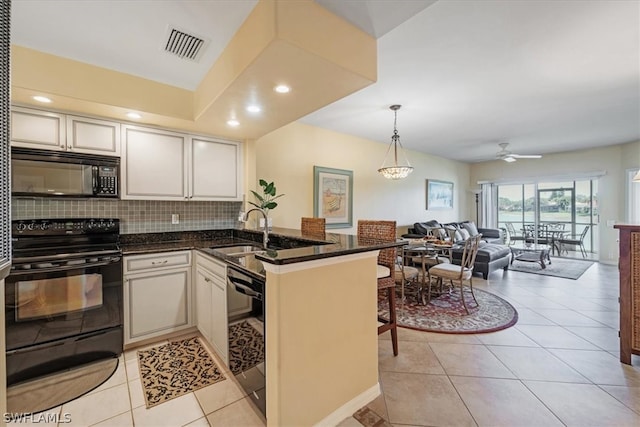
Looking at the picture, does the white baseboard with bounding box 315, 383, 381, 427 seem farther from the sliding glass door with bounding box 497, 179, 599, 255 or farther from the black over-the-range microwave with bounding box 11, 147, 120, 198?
the sliding glass door with bounding box 497, 179, 599, 255

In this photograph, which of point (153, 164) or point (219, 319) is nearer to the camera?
point (219, 319)

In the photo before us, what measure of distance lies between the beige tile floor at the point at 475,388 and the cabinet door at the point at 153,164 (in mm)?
1565

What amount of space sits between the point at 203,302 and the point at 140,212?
54.0 inches

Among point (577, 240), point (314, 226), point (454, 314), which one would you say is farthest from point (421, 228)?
point (577, 240)

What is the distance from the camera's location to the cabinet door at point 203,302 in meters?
2.40

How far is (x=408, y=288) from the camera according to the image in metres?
4.23

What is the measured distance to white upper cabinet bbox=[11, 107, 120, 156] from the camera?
2268 millimetres

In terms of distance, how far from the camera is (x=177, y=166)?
9.93 ft

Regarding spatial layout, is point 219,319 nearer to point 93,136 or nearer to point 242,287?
point 242,287

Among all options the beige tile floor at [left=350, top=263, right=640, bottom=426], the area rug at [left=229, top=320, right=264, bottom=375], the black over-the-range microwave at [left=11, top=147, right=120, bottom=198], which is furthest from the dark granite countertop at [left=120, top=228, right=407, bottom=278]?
the beige tile floor at [left=350, top=263, right=640, bottom=426]

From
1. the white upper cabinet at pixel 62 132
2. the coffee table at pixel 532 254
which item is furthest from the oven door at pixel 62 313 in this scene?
the coffee table at pixel 532 254

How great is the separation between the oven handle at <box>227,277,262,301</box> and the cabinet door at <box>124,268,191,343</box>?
1.07 m

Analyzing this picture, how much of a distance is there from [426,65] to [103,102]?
296 centimetres

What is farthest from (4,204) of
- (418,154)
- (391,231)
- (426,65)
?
(418,154)
